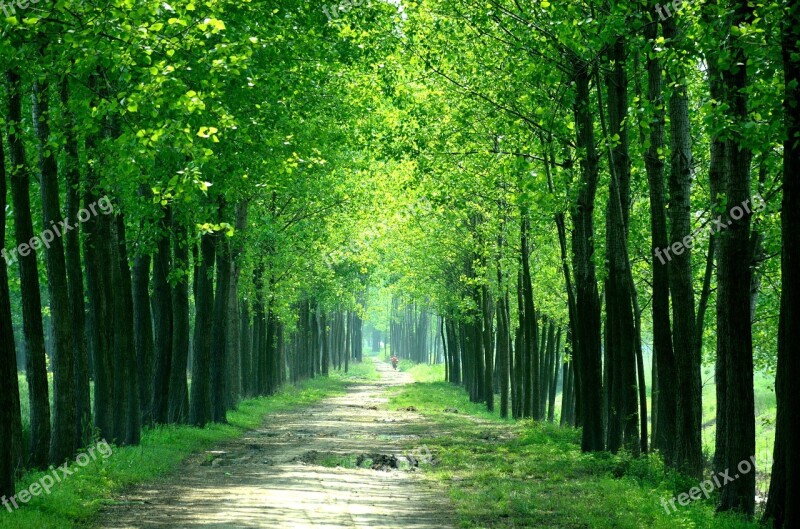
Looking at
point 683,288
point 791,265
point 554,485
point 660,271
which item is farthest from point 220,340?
point 791,265

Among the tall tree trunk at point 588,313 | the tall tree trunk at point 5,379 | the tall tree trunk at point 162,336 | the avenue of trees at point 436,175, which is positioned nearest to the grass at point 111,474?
the tall tree trunk at point 5,379

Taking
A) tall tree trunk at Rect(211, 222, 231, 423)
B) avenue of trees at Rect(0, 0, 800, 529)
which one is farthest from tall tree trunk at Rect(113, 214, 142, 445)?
tall tree trunk at Rect(211, 222, 231, 423)

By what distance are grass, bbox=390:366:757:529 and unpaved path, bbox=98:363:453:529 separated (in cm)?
69

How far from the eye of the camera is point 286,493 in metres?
13.6

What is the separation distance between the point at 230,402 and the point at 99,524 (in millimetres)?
19506

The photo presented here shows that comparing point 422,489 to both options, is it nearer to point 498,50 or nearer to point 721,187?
point 721,187

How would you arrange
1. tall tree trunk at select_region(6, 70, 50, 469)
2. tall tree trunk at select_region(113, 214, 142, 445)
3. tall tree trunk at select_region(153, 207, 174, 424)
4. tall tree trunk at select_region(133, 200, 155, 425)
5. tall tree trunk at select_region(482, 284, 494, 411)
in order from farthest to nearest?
1. tall tree trunk at select_region(482, 284, 494, 411)
2. tall tree trunk at select_region(153, 207, 174, 424)
3. tall tree trunk at select_region(133, 200, 155, 425)
4. tall tree trunk at select_region(113, 214, 142, 445)
5. tall tree trunk at select_region(6, 70, 50, 469)

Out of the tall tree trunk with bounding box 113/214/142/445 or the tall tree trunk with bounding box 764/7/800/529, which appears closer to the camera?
the tall tree trunk with bounding box 764/7/800/529

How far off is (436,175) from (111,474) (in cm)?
1531

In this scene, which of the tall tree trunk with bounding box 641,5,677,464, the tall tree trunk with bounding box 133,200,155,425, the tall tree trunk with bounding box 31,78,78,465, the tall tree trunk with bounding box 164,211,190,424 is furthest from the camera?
the tall tree trunk with bounding box 164,211,190,424

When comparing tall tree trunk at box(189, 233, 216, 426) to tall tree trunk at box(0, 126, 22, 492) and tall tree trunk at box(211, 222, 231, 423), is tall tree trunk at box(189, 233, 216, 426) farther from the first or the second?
tall tree trunk at box(0, 126, 22, 492)

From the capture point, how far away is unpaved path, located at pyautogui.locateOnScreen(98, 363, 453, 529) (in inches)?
446

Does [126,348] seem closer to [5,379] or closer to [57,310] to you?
[57,310]

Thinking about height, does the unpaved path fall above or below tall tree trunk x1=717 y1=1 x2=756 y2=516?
below
